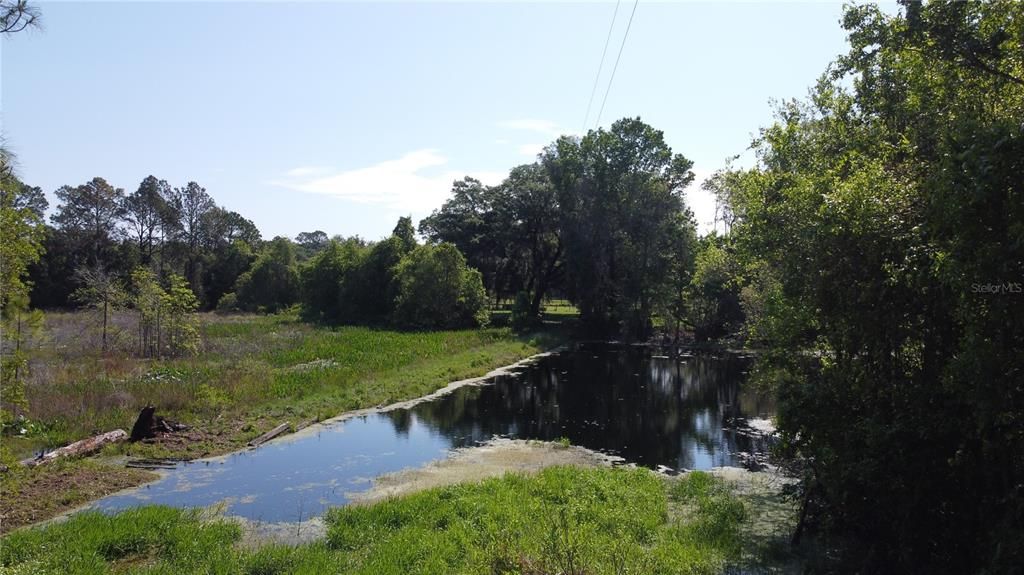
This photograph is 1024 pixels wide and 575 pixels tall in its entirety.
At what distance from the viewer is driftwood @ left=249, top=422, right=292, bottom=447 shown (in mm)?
17234

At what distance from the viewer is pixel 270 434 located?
1795cm

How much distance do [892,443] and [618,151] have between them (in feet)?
144

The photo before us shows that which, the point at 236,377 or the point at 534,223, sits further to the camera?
the point at 534,223

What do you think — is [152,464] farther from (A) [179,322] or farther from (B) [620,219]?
(B) [620,219]

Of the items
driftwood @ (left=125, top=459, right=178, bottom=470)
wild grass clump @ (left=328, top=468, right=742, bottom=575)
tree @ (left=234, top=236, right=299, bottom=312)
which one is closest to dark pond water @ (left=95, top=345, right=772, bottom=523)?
driftwood @ (left=125, top=459, right=178, bottom=470)

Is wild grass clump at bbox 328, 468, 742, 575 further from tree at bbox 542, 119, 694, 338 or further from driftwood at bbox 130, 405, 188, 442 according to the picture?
tree at bbox 542, 119, 694, 338

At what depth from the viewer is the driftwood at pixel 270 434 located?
56.5ft

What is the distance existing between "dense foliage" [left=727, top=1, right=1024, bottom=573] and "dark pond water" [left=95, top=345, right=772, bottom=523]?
8118mm

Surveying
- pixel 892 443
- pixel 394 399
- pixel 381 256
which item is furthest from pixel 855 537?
pixel 381 256

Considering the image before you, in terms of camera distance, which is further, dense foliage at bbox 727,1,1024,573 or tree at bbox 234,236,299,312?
tree at bbox 234,236,299,312

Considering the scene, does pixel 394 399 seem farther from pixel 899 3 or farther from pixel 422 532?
pixel 899 3

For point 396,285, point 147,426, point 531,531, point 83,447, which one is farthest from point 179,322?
point 531,531

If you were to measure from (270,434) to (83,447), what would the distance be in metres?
4.65

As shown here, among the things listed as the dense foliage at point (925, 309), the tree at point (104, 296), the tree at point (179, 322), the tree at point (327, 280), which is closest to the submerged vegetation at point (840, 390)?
the dense foliage at point (925, 309)
